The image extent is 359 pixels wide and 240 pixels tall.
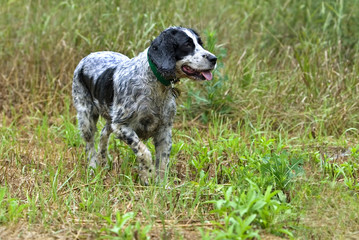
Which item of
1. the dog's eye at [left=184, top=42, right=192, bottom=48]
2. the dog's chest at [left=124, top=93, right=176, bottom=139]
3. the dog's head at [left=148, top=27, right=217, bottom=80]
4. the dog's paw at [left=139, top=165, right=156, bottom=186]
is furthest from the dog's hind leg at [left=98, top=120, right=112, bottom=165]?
the dog's eye at [left=184, top=42, right=192, bottom=48]

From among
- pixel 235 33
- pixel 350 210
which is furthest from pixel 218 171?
pixel 235 33

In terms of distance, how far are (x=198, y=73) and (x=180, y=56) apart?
0.19 m

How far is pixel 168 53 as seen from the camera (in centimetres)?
430

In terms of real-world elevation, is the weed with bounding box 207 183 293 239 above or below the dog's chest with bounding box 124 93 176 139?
below

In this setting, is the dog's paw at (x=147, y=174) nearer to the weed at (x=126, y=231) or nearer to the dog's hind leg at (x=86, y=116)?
the dog's hind leg at (x=86, y=116)

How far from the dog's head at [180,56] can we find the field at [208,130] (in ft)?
2.41

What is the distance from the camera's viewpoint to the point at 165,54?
14.1 feet

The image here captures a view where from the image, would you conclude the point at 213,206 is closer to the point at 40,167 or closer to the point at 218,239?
the point at 218,239

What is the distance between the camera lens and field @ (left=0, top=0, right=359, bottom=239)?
346cm

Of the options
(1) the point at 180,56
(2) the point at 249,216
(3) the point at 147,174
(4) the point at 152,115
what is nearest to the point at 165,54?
(1) the point at 180,56

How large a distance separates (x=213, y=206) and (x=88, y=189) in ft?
3.35

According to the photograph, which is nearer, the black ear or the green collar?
the black ear

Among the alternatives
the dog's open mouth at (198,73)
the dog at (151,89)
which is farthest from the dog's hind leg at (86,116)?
the dog's open mouth at (198,73)

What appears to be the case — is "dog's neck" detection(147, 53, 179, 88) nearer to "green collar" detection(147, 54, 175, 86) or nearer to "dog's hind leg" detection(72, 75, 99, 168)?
"green collar" detection(147, 54, 175, 86)
